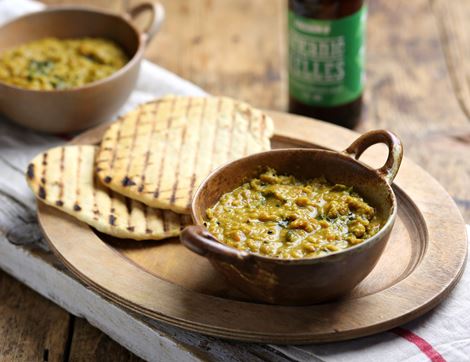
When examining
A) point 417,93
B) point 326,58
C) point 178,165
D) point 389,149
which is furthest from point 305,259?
point 417,93

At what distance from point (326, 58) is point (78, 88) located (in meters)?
0.84

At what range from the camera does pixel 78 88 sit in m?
2.33

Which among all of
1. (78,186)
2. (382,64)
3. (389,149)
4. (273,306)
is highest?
(389,149)

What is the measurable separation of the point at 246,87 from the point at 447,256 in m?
1.44

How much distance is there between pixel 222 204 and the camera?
1.82 m

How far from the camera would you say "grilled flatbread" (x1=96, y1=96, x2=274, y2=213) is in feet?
6.61

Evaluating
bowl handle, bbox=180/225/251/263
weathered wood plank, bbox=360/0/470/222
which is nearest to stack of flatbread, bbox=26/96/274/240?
bowl handle, bbox=180/225/251/263

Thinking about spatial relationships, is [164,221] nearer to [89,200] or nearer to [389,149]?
[89,200]

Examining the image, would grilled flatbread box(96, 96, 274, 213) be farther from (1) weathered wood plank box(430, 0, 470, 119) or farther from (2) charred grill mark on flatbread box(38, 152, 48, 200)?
(1) weathered wood plank box(430, 0, 470, 119)

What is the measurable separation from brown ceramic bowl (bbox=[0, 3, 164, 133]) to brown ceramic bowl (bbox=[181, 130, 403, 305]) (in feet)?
2.37

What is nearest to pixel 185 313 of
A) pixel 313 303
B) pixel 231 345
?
pixel 231 345

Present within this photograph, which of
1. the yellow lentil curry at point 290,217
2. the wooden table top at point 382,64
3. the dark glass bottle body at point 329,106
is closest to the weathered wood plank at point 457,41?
the wooden table top at point 382,64

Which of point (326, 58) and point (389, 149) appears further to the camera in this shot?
point (326, 58)

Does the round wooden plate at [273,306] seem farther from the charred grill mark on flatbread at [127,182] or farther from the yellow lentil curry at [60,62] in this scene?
the yellow lentil curry at [60,62]
